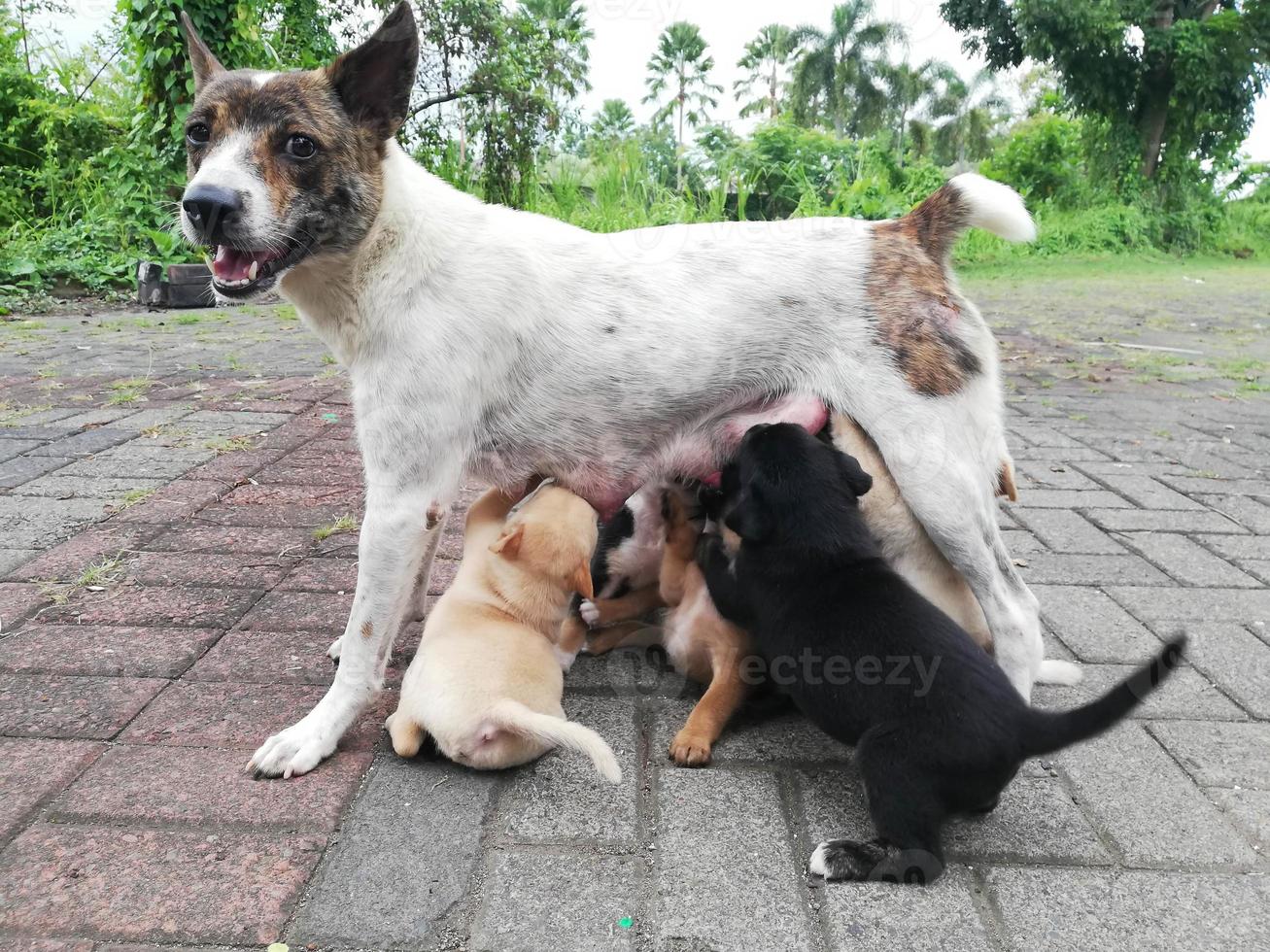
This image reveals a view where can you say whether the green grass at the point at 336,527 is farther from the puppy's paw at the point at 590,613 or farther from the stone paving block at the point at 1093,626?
the stone paving block at the point at 1093,626

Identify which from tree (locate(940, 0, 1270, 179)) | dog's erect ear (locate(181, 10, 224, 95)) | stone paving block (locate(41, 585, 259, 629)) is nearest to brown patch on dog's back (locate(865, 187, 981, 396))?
dog's erect ear (locate(181, 10, 224, 95))

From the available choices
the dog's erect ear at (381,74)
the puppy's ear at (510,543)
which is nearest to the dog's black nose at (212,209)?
the dog's erect ear at (381,74)

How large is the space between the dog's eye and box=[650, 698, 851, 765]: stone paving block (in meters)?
1.96

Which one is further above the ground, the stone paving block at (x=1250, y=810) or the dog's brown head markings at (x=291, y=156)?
the dog's brown head markings at (x=291, y=156)

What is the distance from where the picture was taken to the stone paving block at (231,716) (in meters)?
2.54

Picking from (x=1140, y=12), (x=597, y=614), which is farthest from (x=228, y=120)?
(x=1140, y=12)

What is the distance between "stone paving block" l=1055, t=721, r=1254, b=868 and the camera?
2.17 meters

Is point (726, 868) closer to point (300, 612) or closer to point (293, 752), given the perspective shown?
point (293, 752)

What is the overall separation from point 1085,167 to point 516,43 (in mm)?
19407

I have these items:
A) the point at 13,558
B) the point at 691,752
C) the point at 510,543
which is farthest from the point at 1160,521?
the point at 13,558

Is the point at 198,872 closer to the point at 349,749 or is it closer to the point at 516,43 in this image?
the point at 349,749

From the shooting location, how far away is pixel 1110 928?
1921mm

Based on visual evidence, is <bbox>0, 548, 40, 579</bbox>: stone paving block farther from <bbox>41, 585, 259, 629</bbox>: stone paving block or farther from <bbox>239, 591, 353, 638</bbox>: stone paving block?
<bbox>239, 591, 353, 638</bbox>: stone paving block

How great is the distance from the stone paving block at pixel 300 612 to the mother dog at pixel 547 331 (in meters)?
0.44
